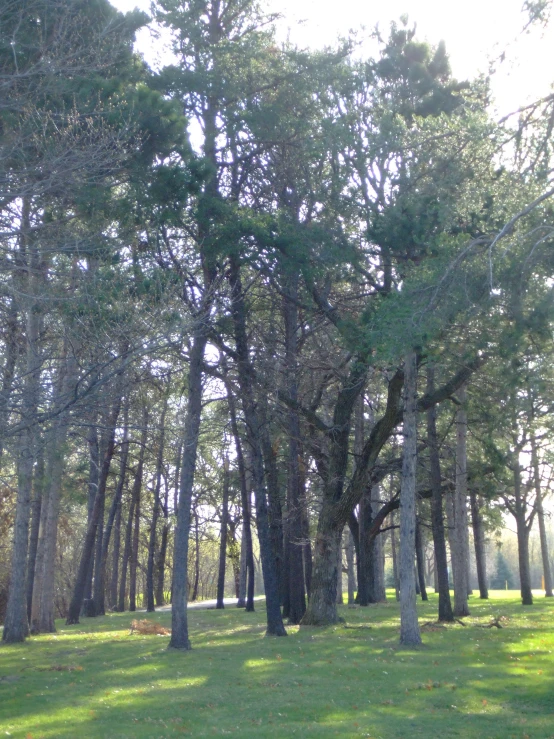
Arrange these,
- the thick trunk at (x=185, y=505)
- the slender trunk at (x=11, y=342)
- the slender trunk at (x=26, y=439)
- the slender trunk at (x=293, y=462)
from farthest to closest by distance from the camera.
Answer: the slender trunk at (x=293, y=462) → the thick trunk at (x=185, y=505) → the slender trunk at (x=11, y=342) → the slender trunk at (x=26, y=439)

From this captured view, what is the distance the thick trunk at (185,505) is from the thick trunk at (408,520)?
4536mm

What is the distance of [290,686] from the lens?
1177 centimetres

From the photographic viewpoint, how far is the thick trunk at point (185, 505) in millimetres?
16797

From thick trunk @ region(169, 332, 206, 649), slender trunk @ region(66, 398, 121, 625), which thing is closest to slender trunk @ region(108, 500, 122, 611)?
slender trunk @ region(66, 398, 121, 625)

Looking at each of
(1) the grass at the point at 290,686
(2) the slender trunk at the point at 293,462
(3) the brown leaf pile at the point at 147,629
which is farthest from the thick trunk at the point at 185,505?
(3) the brown leaf pile at the point at 147,629

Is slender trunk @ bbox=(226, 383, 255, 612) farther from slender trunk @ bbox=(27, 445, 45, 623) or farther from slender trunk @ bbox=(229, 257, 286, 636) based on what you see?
slender trunk @ bbox=(27, 445, 45, 623)

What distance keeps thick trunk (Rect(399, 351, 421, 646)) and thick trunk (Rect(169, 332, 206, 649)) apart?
4536mm

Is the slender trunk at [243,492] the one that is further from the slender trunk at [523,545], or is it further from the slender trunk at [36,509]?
the slender trunk at [523,545]

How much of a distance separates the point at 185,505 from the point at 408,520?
4962mm

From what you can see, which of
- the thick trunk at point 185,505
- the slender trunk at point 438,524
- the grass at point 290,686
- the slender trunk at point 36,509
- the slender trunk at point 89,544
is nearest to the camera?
the grass at point 290,686

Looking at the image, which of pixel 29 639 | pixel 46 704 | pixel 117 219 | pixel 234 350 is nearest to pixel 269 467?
pixel 234 350

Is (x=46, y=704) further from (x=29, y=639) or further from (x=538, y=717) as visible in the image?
(x=29, y=639)

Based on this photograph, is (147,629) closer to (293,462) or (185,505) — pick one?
(293,462)

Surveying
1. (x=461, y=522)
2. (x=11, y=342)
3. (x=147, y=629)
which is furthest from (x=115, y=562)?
(x=11, y=342)
